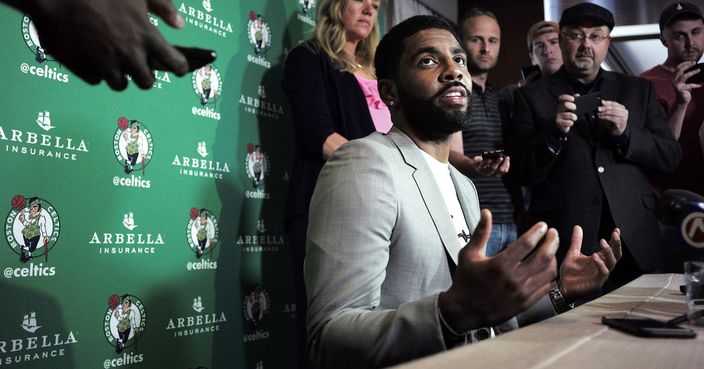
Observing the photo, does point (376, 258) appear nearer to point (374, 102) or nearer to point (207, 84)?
point (374, 102)

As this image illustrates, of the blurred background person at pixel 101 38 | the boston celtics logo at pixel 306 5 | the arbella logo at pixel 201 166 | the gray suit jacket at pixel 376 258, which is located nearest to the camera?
the blurred background person at pixel 101 38

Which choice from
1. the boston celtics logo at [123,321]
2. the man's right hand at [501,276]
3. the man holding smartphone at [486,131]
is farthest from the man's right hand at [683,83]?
the boston celtics logo at [123,321]

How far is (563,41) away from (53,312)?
2.36 metres

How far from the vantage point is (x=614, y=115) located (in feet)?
9.09

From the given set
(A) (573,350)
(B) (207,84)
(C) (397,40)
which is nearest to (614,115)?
(C) (397,40)

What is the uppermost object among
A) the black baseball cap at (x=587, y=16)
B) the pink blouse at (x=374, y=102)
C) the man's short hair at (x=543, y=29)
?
the man's short hair at (x=543, y=29)

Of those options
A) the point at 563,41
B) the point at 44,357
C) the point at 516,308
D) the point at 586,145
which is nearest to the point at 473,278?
the point at 516,308

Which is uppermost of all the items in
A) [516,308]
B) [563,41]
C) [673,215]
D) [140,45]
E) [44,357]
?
[563,41]

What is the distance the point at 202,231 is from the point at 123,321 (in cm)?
54

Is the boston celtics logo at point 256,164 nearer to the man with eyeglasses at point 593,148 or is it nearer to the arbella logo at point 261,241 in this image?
the arbella logo at point 261,241

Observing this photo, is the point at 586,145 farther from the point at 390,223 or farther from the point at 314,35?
the point at 390,223

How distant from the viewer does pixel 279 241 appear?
3.25m

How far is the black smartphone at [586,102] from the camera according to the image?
8.98 feet

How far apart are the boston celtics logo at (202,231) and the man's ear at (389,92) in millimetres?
1078
